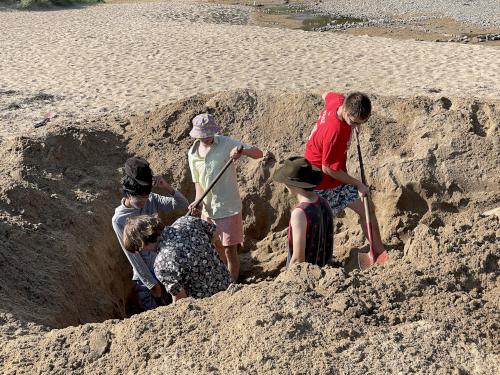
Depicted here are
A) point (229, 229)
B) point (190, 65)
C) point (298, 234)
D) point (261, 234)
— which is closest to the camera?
point (298, 234)

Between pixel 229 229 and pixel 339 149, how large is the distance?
1094 mm

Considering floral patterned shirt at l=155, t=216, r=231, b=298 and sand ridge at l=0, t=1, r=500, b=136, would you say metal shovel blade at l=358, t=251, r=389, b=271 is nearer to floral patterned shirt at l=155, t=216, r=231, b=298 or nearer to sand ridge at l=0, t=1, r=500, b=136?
floral patterned shirt at l=155, t=216, r=231, b=298

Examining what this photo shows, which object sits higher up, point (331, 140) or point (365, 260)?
point (331, 140)

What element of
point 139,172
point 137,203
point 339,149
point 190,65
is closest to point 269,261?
point 339,149

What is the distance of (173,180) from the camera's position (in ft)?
22.7

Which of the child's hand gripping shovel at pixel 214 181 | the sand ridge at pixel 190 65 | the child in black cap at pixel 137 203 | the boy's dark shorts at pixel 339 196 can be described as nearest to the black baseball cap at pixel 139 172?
the child in black cap at pixel 137 203

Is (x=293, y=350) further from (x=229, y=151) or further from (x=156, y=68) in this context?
(x=156, y=68)

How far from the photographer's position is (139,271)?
452 centimetres

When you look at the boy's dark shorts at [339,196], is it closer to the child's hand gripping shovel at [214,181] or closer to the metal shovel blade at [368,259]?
the metal shovel blade at [368,259]

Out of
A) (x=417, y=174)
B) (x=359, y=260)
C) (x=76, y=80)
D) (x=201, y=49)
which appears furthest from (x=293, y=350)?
(x=201, y=49)

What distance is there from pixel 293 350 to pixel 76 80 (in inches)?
435

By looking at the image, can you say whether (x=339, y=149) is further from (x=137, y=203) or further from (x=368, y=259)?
(x=137, y=203)

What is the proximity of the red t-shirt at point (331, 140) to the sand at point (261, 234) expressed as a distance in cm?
76

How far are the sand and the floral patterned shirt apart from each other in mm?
241
